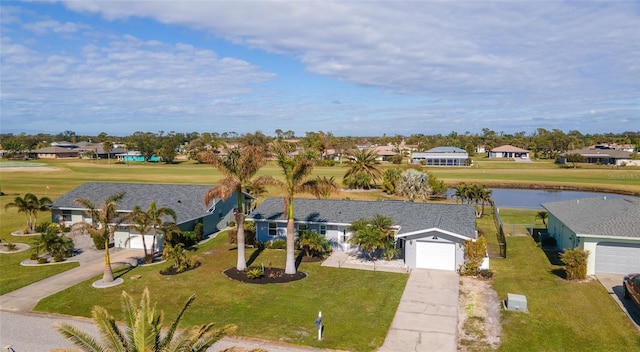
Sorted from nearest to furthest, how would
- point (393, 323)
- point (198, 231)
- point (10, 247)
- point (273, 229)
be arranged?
1. point (393, 323)
2. point (10, 247)
3. point (273, 229)
4. point (198, 231)

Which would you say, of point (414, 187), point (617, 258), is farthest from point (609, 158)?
point (617, 258)

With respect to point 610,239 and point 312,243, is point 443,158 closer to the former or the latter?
point 312,243

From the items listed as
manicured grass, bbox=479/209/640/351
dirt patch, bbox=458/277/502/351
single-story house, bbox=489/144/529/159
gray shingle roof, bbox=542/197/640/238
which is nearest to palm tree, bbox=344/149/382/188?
gray shingle roof, bbox=542/197/640/238

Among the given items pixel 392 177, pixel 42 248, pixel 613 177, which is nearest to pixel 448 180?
pixel 392 177

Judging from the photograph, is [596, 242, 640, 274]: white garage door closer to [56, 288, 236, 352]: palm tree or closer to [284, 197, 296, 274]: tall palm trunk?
[284, 197, 296, 274]: tall palm trunk

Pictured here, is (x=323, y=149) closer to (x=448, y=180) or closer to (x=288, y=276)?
(x=448, y=180)
